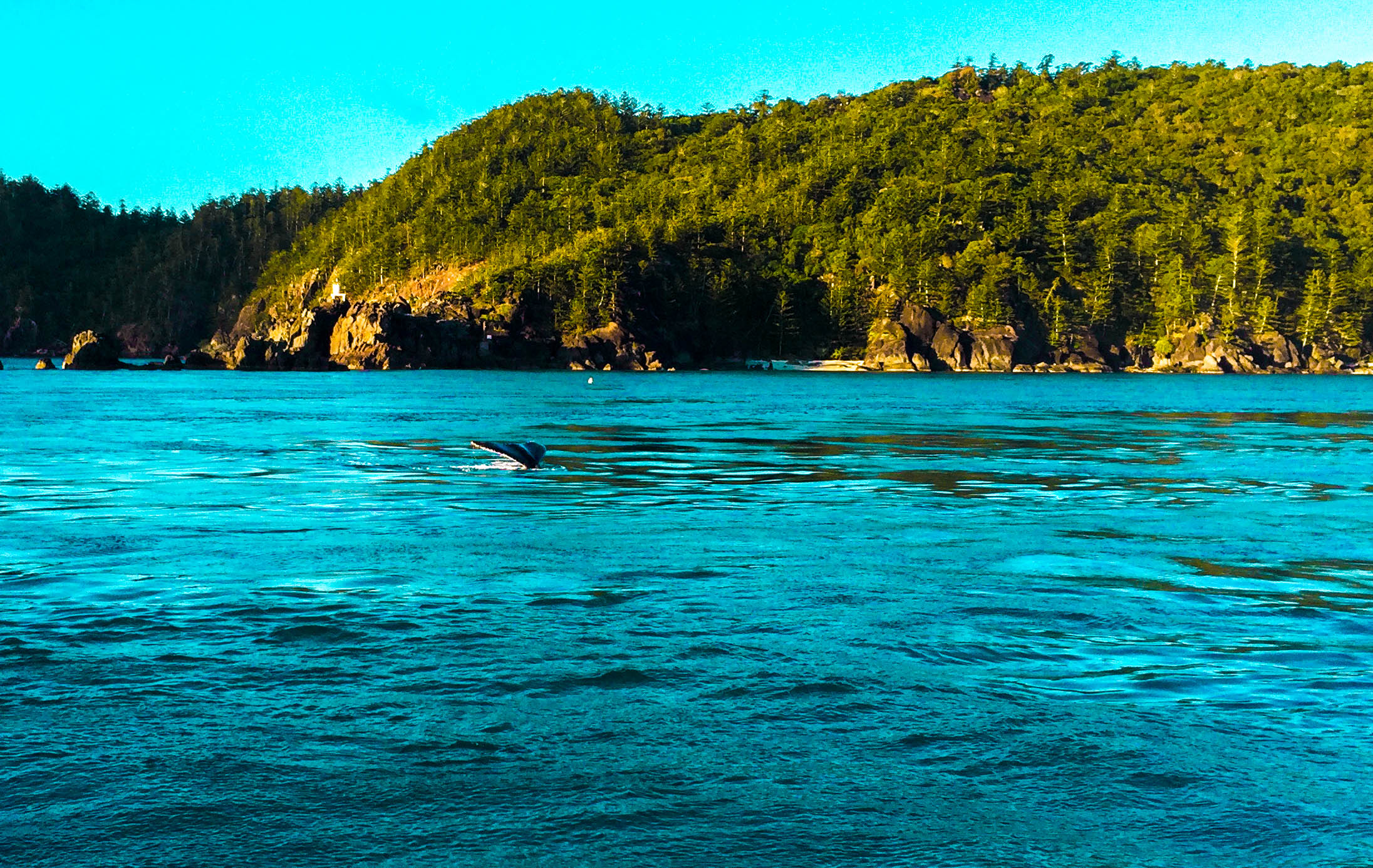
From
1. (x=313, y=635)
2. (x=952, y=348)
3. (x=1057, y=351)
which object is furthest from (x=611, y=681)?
(x=1057, y=351)

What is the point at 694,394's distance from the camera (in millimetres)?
84688

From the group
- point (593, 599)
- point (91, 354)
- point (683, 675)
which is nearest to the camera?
point (683, 675)

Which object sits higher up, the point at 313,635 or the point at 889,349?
the point at 889,349

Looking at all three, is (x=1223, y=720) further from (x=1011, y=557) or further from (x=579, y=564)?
(x=579, y=564)

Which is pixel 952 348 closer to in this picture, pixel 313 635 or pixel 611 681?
pixel 313 635

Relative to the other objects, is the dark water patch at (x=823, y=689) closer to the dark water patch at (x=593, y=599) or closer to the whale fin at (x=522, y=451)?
the dark water patch at (x=593, y=599)

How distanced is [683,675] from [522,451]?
19.5 meters

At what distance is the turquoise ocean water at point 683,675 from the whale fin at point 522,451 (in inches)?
191

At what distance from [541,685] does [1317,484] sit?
20786 mm

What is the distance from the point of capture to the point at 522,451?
1096 inches

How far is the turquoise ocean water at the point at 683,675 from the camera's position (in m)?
5.91

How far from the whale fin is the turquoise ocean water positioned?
486 cm

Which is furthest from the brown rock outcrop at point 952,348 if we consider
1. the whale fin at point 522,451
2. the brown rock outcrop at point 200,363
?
the whale fin at point 522,451

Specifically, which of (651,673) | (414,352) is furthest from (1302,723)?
(414,352)
